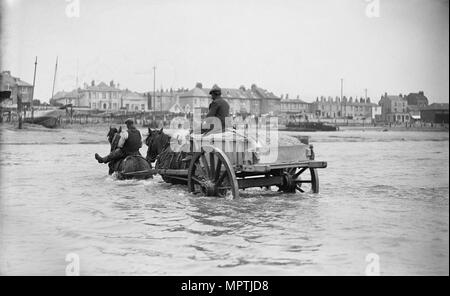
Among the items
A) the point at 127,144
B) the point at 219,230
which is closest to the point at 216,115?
the point at 127,144

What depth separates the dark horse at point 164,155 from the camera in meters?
12.4

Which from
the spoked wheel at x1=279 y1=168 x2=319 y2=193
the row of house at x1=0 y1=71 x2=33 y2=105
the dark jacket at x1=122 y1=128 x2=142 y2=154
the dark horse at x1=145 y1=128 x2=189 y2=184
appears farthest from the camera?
the dark jacket at x1=122 y1=128 x2=142 y2=154

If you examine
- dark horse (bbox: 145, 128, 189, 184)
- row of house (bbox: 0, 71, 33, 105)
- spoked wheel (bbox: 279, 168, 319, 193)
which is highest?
row of house (bbox: 0, 71, 33, 105)

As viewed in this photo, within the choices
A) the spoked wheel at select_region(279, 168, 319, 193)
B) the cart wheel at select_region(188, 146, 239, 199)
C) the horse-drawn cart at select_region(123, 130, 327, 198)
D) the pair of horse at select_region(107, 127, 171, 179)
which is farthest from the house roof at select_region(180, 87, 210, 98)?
the cart wheel at select_region(188, 146, 239, 199)

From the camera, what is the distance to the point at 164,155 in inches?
511

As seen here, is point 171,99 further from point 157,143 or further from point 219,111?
point 219,111

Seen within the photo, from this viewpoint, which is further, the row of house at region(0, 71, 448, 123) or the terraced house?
the terraced house

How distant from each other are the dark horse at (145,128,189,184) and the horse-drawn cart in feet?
Answer: 0.73

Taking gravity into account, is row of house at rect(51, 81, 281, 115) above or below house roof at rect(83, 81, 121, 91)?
below

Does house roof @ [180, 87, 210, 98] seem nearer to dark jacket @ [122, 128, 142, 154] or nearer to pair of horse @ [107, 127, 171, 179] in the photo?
pair of horse @ [107, 127, 171, 179]

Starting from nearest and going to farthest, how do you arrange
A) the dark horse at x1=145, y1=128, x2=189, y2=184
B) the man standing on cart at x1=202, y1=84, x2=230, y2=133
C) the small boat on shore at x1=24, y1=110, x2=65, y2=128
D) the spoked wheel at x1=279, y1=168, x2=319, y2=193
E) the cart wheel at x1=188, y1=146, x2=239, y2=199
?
the cart wheel at x1=188, y1=146, x2=239, y2=199, the man standing on cart at x1=202, y1=84, x2=230, y2=133, the spoked wheel at x1=279, y1=168, x2=319, y2=193, the dark horse at x1=145, y1=128, x2=189, y2=184, the small boat on shore at x1=24, y1=110, x2=65, y2=128

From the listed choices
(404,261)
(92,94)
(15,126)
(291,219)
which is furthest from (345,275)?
(92,94)

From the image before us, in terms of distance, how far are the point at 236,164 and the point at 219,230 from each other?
2.54m

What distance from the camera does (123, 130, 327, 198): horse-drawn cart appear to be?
10.2 meters
